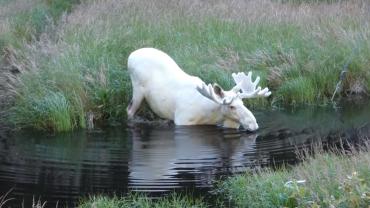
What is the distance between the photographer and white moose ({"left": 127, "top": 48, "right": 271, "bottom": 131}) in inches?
467

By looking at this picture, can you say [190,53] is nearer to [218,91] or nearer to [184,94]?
[184,94]

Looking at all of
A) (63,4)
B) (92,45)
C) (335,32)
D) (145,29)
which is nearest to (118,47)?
(92,45)

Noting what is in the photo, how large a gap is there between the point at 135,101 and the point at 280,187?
5174 millimetres

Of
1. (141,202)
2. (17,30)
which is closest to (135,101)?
(141,202)

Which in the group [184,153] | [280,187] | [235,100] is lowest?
[280,187]

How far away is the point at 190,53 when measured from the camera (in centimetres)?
1471

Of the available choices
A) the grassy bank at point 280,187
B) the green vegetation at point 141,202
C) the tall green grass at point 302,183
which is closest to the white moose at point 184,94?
the tall green grass at point 302,183

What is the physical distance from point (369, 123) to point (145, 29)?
551 cm

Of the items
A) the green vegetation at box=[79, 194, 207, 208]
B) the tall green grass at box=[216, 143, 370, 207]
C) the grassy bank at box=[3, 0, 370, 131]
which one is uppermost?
the grassy bank at box=[3, 0, 370, 131]

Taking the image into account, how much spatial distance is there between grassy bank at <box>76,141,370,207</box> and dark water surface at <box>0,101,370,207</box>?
44 centimetres

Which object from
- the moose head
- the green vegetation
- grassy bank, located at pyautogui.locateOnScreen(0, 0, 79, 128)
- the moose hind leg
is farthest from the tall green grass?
grassy bank, located at pyautogui.locateOnScreen(0, 0, 79, 128)

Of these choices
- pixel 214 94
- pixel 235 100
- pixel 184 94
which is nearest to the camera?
pixel 214 94

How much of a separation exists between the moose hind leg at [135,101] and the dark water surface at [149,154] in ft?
1.06

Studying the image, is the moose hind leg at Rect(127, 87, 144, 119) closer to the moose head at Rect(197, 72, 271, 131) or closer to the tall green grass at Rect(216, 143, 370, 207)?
the moose head at Rect(197, 72, 271, 131)
